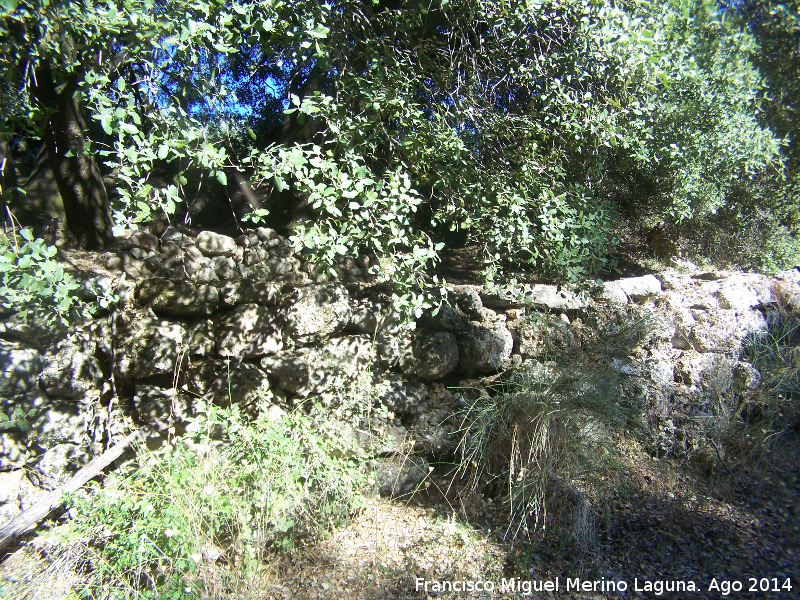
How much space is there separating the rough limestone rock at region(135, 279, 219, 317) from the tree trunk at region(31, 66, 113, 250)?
0.85 m

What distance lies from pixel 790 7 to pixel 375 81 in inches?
152

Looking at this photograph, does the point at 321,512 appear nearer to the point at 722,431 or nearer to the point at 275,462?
the point at 275,462

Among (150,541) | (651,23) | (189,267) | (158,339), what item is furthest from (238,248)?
(651,23)

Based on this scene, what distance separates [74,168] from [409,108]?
8.15ft

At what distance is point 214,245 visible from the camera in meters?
3.83

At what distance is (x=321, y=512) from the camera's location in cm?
279

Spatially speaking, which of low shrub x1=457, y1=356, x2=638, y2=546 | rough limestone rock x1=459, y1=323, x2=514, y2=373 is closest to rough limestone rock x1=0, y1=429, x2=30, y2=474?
low shrub x1=457, y1=356, x2=638, y2=546

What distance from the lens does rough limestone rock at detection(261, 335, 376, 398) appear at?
3363 millimetres

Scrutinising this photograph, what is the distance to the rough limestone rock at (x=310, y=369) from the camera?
3.36 metres

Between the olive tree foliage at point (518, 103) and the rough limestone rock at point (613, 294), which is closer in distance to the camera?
the olive tree foliage at point (518, 103)

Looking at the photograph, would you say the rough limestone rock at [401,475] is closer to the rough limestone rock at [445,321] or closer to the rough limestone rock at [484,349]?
the rough limestone rock at [484,349]

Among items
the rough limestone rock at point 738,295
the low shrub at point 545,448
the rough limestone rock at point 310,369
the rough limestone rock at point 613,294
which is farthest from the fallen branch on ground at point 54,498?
the rough limestone rock at point 738,295

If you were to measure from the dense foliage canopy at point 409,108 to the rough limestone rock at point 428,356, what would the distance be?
0.68 m

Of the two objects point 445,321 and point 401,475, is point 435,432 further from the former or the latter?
point 445,321
